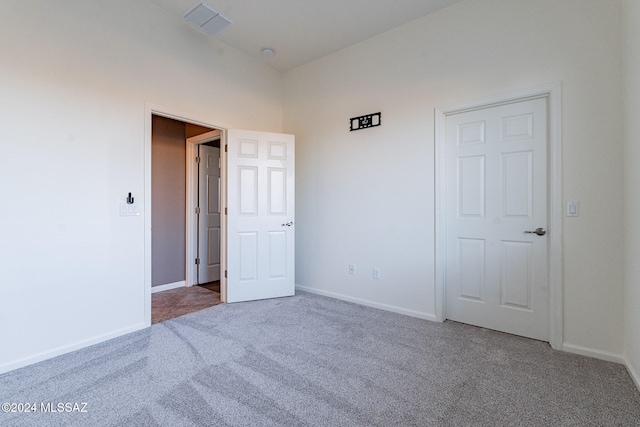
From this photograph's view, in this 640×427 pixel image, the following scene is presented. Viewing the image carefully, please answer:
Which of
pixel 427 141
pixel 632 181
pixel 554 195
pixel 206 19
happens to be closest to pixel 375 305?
pixel 427 141

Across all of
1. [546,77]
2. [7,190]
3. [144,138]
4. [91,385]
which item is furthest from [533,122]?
[7,190]

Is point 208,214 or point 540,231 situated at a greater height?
point 208,214

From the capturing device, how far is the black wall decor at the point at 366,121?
3283 mm

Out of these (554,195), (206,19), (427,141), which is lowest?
(554,195)

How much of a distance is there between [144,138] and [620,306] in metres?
4.12

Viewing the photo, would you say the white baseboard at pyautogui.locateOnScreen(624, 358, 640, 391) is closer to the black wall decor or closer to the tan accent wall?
the black wall decor

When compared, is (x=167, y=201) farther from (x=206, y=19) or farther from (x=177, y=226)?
(x=206, y=19)

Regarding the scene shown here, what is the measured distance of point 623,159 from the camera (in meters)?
2.08

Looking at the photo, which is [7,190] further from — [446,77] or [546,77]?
[546,77]

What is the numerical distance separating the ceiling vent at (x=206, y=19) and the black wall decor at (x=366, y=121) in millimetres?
1668

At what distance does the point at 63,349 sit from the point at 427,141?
362 cm

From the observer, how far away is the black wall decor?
3.28 meters

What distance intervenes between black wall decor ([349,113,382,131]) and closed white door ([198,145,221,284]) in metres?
2.31

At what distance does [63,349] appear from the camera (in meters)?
2.27
